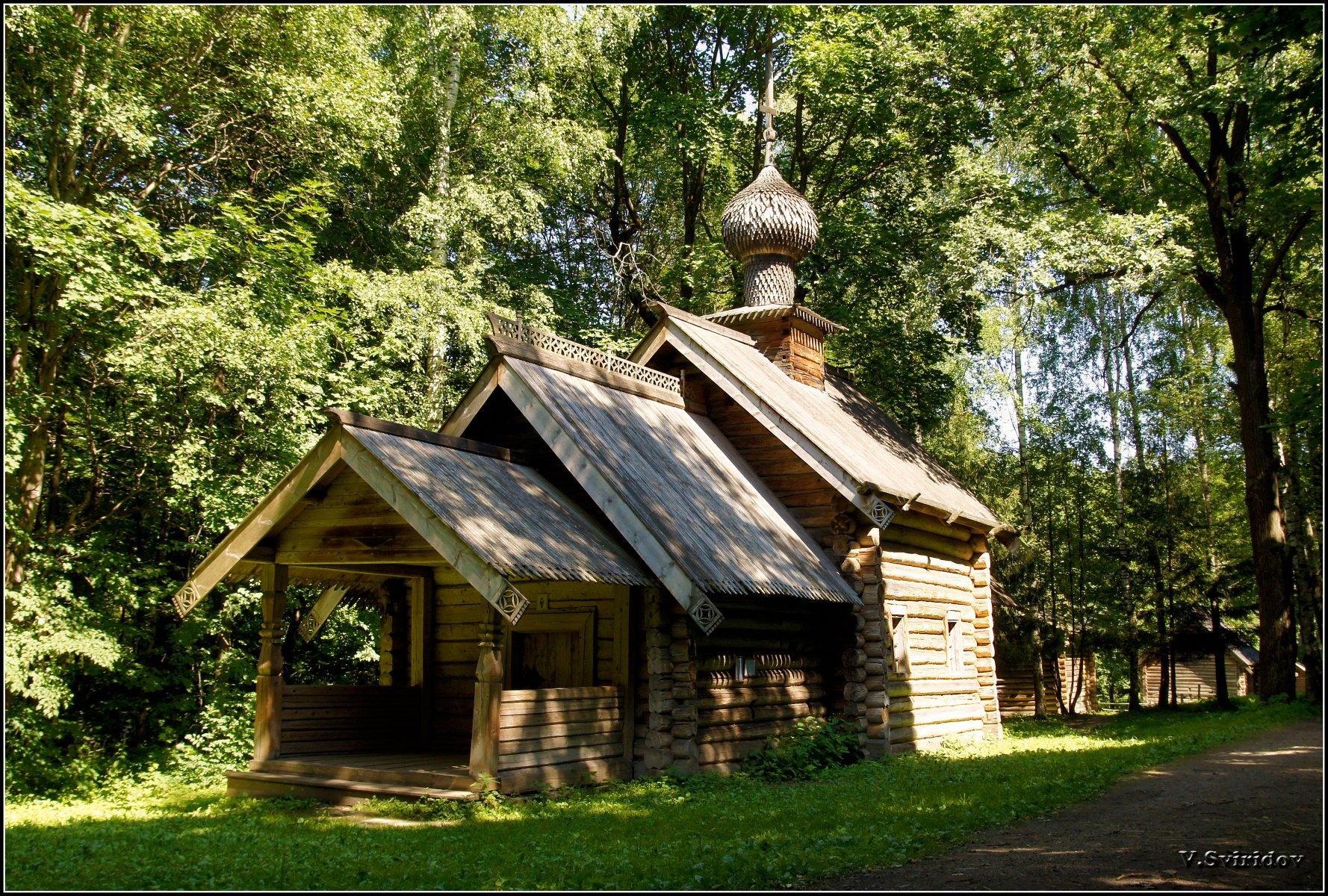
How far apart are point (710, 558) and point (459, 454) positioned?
11.1 feet

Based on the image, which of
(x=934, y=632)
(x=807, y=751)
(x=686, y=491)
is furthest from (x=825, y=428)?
(x=807, y=751)

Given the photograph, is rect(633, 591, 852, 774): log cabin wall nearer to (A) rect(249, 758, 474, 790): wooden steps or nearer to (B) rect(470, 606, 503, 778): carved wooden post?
(B) rect(470, 606, 503, 778): carved wooden post

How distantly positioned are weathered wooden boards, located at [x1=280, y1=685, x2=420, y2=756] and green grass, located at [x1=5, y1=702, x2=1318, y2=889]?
1395 mm

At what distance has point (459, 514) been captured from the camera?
11.4m

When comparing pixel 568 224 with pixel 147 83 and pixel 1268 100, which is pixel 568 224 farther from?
pixel 1268 100

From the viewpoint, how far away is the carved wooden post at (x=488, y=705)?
11.4 m

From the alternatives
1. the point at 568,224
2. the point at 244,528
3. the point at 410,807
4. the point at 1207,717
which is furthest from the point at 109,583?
the point at 1207,717

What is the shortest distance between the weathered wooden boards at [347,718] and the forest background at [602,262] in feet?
9.03

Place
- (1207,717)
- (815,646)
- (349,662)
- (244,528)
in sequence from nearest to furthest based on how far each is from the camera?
(244,528) < (815,646) < (349,662) < (1207,717)

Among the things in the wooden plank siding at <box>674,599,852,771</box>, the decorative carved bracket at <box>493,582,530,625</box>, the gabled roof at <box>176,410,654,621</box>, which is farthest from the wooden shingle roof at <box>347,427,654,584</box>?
the wooden plank siding at <box>674,599,852,771</box>

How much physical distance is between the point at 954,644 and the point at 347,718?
11.2 metres

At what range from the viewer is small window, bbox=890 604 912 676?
17.6 m

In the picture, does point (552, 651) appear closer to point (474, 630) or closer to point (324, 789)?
point (474, 630)

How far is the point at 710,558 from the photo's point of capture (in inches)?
523
